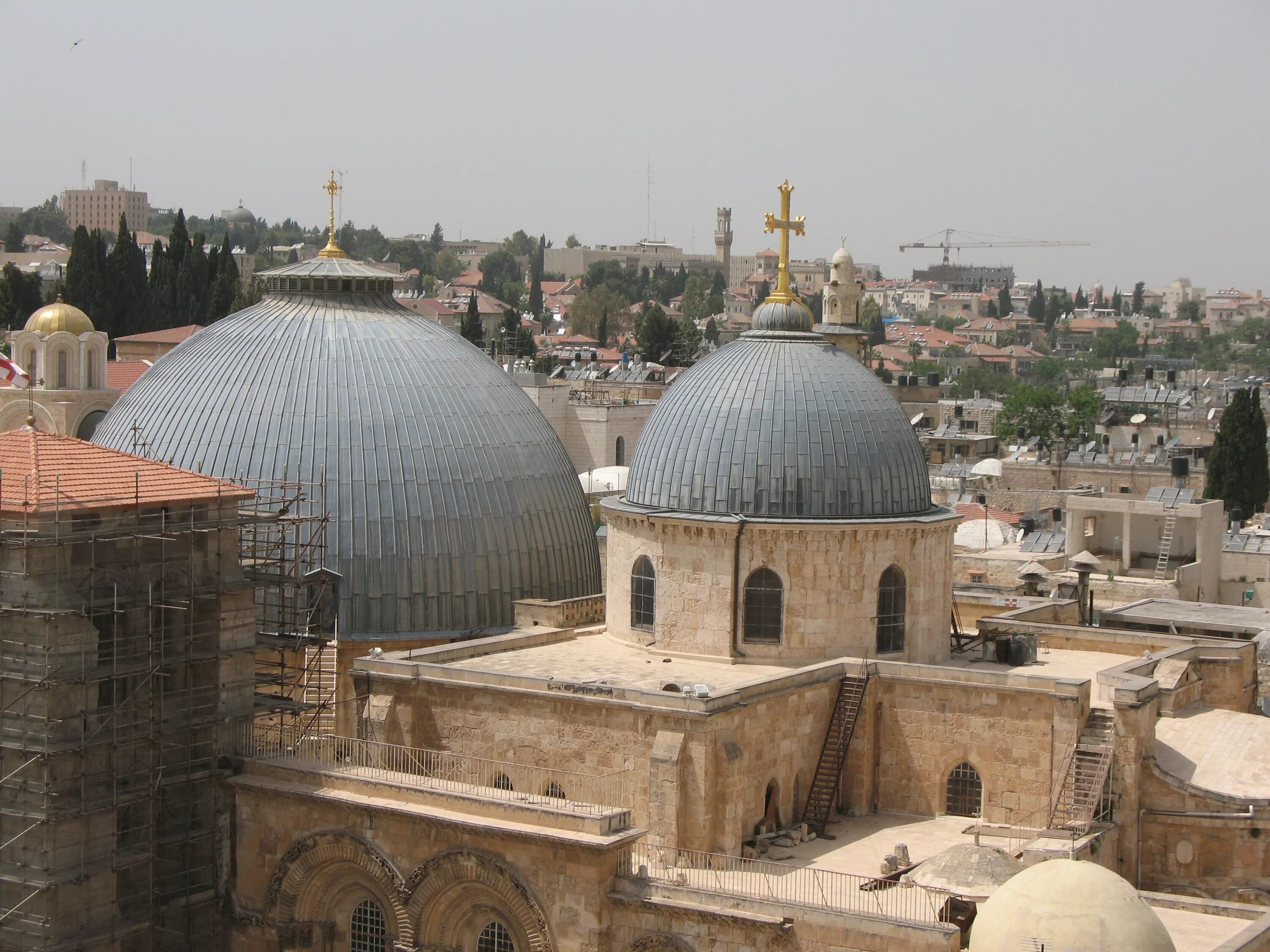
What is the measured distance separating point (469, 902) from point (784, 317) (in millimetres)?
12343

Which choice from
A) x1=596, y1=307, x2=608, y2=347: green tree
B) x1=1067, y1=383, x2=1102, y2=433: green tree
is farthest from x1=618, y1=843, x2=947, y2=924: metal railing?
x1=596, y1=307, x2=608, y2=347: green tree

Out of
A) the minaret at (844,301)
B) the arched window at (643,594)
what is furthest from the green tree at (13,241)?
the arched window at (643,594)

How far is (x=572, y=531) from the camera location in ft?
119

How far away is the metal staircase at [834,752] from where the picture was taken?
2877cm

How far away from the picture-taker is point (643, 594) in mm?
31547

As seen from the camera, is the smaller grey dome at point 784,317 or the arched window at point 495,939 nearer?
the arched window at point 495,939

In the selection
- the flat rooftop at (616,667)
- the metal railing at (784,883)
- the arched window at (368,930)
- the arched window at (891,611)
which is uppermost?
the arched window at (891,611)

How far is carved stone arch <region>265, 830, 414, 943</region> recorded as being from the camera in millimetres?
26109

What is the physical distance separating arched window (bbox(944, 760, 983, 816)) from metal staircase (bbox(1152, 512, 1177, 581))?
22304 mm

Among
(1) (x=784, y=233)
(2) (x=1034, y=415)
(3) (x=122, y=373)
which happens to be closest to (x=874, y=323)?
(2) (x=1034, y=415)

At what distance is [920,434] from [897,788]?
59.5m

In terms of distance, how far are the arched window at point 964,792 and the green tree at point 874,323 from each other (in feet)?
452

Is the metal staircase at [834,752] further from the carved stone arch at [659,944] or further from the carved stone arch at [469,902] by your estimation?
the carved stone arch at [469,902]

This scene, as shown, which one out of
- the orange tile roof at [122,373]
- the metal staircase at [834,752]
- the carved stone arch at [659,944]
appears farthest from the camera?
the orange tile roof at [122,373]
